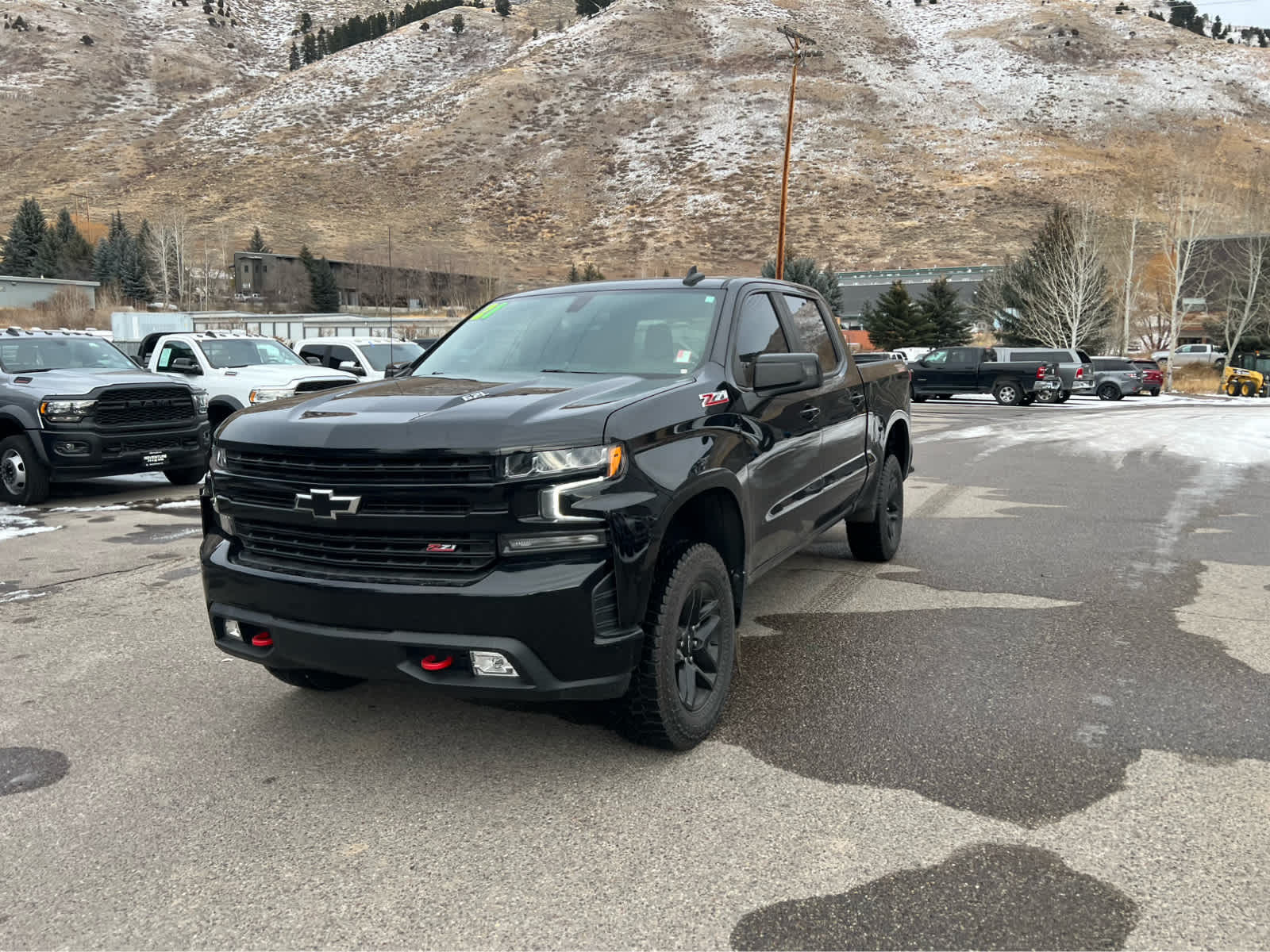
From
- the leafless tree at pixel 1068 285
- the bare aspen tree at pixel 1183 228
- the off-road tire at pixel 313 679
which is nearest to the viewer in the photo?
the off-road tire at pixel 313 679

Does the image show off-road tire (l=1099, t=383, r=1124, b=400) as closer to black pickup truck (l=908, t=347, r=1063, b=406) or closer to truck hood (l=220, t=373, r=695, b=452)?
black pickup truck (l=908, t=347, r=1063, b=406)

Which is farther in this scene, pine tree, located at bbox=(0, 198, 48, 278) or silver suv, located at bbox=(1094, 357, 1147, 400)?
pine tree, located at bbox=(0, 198, 48, 278)

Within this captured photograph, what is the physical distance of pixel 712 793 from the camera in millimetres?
3523

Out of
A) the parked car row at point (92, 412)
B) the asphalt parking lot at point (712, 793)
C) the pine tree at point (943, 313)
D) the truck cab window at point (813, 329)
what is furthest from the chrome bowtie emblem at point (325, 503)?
the pine tree at point (943, 313)

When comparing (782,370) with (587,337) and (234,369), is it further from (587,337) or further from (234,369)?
(234,369)

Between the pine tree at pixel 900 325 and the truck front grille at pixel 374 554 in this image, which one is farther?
the pine tree at pixel 900 325

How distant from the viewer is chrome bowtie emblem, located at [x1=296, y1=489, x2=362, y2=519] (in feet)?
11.3

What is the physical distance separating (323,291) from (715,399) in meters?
76.2

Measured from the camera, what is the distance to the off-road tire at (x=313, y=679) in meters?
4.35

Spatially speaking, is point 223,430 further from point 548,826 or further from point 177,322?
point 177,322

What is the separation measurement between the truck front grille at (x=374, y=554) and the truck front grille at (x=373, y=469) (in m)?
0.18

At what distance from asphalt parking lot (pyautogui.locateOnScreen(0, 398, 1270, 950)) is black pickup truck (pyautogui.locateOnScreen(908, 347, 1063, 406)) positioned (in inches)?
953

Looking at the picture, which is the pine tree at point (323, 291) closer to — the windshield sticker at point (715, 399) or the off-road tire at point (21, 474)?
the off-road tire at point (21, 474)

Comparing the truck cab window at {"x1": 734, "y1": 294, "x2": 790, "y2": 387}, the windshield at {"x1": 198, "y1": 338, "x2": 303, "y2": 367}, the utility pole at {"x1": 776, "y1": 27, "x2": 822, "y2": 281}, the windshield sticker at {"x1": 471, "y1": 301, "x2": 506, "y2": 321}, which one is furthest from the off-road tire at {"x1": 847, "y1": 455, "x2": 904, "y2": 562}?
the utility pole at {"x1": 776, "y1": 27, "x2": 822, "y2": 281}
